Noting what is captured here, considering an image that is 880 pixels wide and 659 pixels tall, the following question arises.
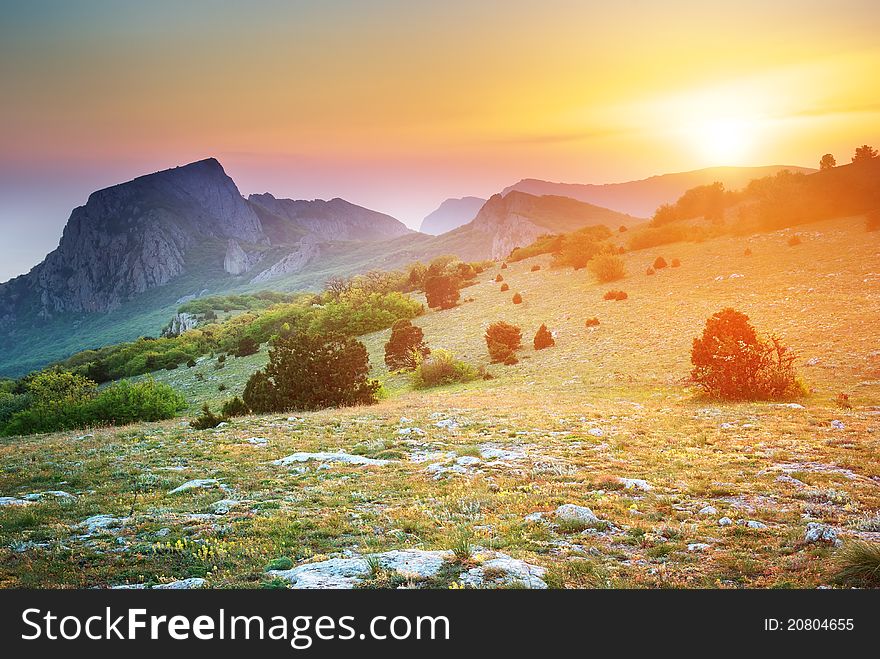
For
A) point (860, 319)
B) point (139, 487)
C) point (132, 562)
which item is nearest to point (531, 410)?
point (139, 487)

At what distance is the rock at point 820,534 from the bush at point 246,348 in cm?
5576

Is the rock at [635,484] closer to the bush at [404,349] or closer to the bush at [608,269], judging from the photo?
the bush at [404,349]

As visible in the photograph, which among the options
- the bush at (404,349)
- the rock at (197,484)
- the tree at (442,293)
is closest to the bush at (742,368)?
the rock at (197,484)

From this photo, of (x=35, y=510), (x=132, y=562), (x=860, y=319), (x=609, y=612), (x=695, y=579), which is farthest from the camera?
(x=860, y=319)

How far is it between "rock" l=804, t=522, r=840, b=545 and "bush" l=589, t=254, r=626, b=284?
4620 cm

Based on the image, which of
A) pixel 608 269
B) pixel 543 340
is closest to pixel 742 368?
pixel 543 340

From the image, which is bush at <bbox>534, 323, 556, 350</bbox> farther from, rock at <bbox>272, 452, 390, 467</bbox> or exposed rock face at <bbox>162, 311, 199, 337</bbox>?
exposed rock face at <bbox>162, 311, 199, 337</bbox>

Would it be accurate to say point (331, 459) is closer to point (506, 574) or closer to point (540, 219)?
point (506, 574)

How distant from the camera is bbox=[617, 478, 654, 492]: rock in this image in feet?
28.2

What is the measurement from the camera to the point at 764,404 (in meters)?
17.3

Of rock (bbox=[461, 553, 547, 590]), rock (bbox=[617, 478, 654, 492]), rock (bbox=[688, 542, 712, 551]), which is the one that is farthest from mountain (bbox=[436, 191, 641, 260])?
rock (bbox=[461, 553, 547, 590])

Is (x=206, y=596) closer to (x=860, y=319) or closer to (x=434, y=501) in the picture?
(x=434, y=501)

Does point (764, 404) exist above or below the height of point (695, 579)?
below

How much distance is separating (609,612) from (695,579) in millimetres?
1205
